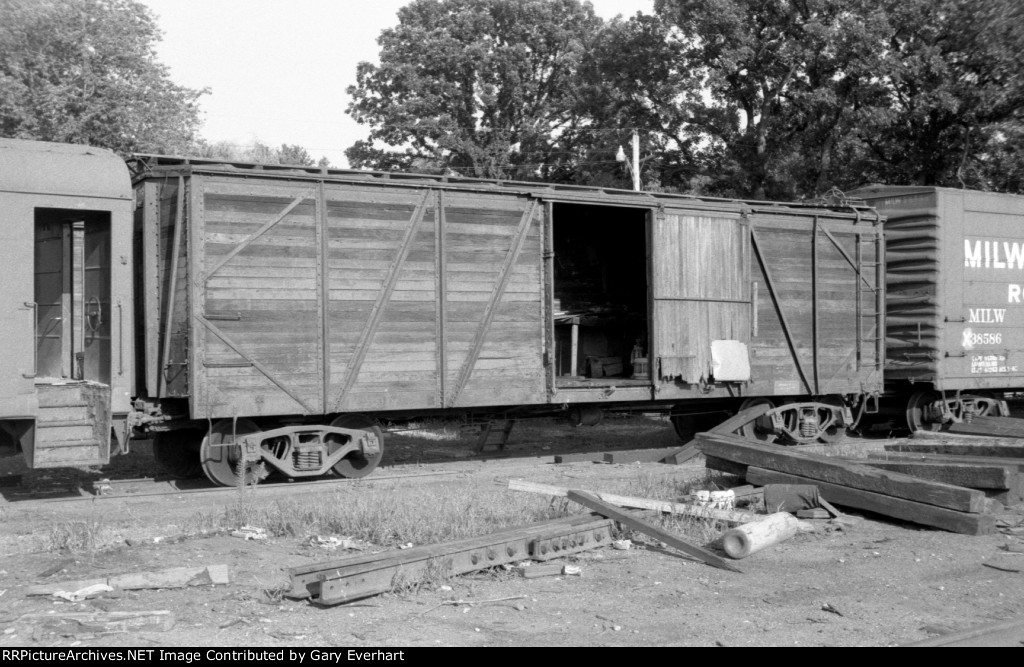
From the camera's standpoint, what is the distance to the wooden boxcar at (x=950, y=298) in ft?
49.0

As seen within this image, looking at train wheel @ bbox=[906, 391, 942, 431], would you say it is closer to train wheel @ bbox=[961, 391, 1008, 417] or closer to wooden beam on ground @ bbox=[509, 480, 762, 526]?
train wheel @ bbox=[961, 391, 1008, 417]

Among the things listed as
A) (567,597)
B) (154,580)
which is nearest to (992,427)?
(567,597)

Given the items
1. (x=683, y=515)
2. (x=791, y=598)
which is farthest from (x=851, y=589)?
(x=683, y=515)

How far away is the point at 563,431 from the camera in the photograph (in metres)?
16.9

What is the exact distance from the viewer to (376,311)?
10.8m

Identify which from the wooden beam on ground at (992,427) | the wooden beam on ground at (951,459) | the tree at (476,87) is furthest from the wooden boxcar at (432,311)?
the tree at (476,87)

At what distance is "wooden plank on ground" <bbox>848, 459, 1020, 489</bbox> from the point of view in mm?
8523

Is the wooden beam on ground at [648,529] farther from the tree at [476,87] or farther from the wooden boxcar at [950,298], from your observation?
the tree at [476,87]

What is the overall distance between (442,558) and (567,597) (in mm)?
855

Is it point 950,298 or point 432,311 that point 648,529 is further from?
point 950,298

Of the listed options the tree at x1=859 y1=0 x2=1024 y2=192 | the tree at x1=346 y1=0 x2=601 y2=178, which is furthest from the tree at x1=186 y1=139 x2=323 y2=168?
the tree at x1=859 y1=0 x2=1024 y2=192

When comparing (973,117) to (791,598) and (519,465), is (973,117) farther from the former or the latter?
(791,598)
